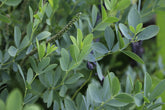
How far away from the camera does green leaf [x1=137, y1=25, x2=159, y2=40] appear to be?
328 mm

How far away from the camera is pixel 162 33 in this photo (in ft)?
2.86

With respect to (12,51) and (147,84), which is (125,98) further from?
(12,51)

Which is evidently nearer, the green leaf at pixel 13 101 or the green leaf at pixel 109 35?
the green leaf at pixel 13 101

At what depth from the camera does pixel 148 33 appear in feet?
1.10

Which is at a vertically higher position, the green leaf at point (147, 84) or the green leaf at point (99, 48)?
the green leaf at point (99, 48)

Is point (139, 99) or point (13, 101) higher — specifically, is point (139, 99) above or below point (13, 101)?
below

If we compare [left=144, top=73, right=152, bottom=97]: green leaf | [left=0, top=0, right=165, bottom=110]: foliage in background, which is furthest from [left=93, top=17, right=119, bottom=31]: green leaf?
[left=144, top=73, right=152, bottom=97]: green leaf

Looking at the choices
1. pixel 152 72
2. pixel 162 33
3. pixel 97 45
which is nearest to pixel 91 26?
pixel 97 45

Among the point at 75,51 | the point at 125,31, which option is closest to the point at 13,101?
the point at 75,51

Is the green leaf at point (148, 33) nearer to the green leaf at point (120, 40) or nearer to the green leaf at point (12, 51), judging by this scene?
the green leaf at point (120, 40)

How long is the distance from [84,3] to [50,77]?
18 centimetres

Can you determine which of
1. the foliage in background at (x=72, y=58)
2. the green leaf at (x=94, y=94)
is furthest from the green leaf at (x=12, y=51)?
the green leaf at (x=94, y=94)

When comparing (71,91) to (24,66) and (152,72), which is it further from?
(152,72)

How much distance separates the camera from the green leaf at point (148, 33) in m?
0.33
